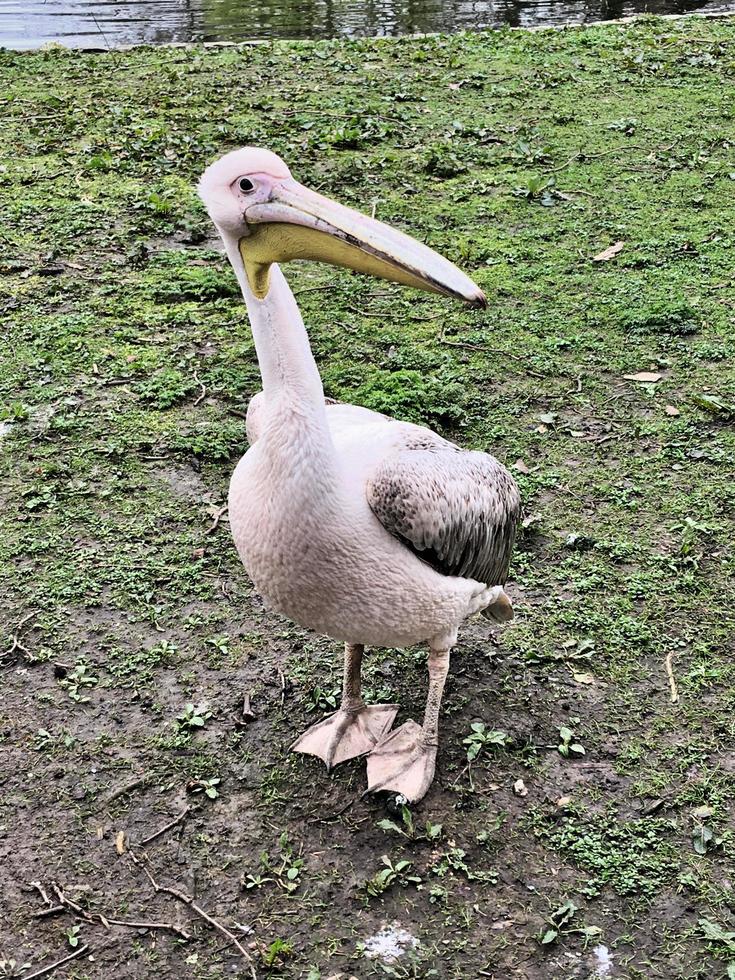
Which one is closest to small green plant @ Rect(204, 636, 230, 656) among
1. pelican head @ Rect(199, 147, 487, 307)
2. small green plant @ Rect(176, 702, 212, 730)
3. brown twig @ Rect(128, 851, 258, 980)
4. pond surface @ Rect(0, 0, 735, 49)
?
small green plant @ Rect(176, 702, 212, 730)

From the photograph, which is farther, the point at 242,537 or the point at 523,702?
the point at 523,702

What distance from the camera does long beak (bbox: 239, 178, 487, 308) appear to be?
2.38 m

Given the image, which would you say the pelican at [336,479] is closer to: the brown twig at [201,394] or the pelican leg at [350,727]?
the pelican leg at [350,727]

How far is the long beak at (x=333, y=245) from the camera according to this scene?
2.38 metres

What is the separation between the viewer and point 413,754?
304 centimetres

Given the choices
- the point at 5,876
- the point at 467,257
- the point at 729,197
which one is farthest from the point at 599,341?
the point at 5,876

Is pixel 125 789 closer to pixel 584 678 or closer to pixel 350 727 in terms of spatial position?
pixel 350 727

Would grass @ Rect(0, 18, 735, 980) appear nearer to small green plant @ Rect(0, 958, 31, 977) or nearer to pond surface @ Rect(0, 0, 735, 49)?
small green plant @ Rect(0, 958, 31, 977)

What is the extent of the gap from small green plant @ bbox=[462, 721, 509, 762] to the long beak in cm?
134

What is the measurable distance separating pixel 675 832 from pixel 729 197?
177 inches

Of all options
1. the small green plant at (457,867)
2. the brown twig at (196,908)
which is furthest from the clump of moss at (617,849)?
the brown twig at (196,908)

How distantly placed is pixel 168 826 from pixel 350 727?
59 cm

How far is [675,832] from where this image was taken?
2.82 m

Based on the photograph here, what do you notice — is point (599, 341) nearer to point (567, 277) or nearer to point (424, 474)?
point (567, 277)
